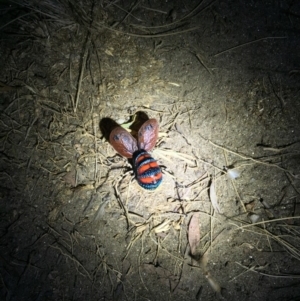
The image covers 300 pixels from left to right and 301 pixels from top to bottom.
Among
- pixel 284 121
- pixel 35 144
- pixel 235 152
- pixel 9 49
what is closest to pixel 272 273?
pixel 235 152

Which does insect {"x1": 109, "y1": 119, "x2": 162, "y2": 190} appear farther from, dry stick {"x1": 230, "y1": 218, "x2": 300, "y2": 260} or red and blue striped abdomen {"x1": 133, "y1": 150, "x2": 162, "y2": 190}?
dry stick {"x1": 230, "y1": 218, "x2": 300, "y2": 260}

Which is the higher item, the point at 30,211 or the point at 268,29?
the point at 268,29

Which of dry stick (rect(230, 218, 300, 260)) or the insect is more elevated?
the insect

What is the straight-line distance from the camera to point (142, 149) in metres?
2.33

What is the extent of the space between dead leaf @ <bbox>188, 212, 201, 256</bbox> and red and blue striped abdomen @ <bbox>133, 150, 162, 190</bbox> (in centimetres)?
54

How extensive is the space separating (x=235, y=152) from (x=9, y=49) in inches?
90.6

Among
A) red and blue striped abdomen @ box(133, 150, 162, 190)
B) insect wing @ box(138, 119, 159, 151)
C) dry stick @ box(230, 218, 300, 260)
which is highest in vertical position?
insect wing @ box(138, 119, 159, 151)

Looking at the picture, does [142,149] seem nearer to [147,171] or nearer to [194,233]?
[147,171]

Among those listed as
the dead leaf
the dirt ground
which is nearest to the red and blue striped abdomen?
the dirt ground

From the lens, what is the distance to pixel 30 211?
2447 mm

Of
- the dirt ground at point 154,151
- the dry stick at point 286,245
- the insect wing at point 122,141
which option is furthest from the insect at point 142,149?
the dry stick at point 286,245

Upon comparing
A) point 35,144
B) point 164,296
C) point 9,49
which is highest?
point 9,49

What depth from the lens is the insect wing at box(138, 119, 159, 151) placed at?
88.4 inches

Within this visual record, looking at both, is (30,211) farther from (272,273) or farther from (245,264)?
(272,273)
